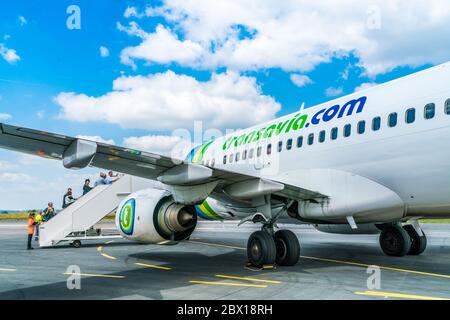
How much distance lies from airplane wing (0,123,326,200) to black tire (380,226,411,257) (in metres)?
4.65

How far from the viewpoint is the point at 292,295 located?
721 cm

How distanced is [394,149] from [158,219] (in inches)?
234

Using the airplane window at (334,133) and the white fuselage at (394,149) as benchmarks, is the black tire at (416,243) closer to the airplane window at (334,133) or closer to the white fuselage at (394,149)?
the white fuselage at (394,149)

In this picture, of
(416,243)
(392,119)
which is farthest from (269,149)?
(416,243)

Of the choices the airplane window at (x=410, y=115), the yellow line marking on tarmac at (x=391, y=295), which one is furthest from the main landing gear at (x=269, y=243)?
the airplane window at (x=410, y=115)

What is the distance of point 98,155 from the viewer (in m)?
8.39

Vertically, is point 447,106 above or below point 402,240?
above

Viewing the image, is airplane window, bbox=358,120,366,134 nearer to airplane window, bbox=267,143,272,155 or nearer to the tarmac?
airplane window, bbox=267,143,272,155

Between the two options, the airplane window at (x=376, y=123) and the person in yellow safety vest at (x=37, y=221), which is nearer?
the airplane window at (x=376, y=123)

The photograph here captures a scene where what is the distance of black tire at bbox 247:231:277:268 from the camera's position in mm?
9961

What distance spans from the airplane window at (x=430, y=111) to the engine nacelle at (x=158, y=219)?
19.3 feet

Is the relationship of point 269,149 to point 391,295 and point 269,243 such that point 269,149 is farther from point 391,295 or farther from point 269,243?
point 391,295

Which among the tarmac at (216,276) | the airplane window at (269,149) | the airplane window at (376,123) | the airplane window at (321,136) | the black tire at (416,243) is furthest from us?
the black tire at (416,243)

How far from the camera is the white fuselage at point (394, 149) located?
8.38 m
